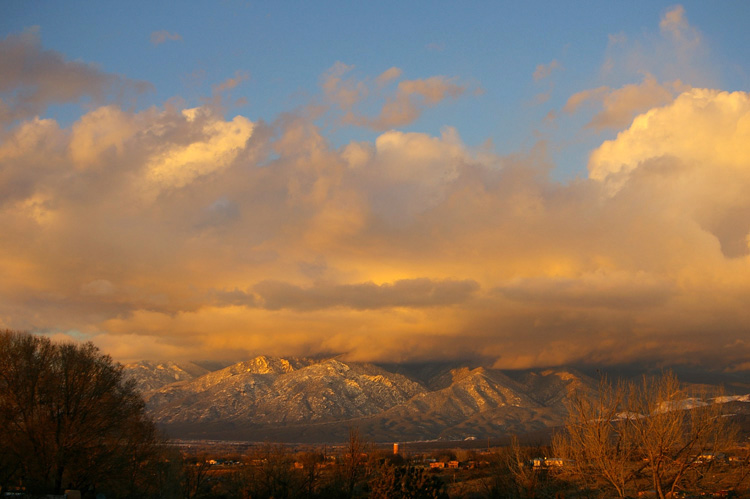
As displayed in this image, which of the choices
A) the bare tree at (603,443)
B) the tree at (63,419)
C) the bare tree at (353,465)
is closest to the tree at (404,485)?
the bare tree at (603,443)

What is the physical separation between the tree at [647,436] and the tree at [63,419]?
44595 millimetres

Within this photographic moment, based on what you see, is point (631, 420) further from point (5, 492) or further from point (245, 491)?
point (5, 492)

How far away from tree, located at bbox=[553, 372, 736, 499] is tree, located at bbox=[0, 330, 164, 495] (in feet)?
146

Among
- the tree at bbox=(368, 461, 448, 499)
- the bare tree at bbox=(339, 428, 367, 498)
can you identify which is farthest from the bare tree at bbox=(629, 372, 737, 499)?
the bare tree at bbox=(339, 428, 367, 498)

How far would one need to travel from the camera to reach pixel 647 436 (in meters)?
49.4

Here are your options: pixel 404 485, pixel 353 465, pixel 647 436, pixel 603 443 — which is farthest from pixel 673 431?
pixel 353 465

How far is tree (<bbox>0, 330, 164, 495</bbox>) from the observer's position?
6191cm

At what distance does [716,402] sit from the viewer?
53500 mm

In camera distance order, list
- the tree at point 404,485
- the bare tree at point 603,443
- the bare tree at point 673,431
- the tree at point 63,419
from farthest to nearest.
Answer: the tree at point 63,419 < the bare tree at point 603,443 < the bare tree at point 673,431 < the tree at point 404,485

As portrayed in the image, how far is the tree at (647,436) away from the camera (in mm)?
48844

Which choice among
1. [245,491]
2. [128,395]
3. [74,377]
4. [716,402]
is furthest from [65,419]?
[716,402]

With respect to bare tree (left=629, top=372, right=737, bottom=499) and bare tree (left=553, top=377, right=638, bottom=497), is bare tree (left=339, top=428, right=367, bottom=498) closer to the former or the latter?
bare tree (left=553, top=377, right=638, bottom=497)

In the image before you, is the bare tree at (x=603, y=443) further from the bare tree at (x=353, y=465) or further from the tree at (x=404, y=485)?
the bare tree at (x=353, y=465)

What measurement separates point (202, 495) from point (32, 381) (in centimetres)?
2904
